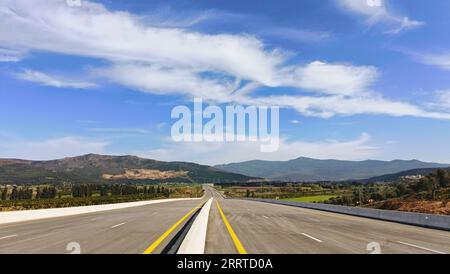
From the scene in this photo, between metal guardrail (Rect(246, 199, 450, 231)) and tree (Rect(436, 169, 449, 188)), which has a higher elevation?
tree (Rect(436, 169, 449, 188))

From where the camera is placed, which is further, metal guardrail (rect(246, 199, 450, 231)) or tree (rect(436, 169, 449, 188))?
tree (rect(436, 169, 449, 188))

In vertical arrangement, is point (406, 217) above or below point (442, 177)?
below

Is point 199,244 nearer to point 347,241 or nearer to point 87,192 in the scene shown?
point 347,241

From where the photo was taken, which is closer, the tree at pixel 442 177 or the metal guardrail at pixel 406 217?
the metal guardrail at pixel 406 217

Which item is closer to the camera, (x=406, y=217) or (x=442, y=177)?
(x=406, y=217)

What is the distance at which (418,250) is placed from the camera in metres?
14.0

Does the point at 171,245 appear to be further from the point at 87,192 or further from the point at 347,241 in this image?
the point at 87,192

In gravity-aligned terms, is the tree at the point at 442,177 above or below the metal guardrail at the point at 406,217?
above
